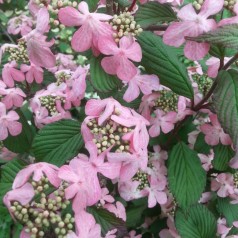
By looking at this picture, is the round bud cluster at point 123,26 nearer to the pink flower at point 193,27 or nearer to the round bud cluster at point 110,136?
the pink flower at point 193,27

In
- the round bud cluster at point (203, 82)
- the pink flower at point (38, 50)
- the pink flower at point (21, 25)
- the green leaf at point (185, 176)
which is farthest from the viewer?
the pink flower at point (21, 25)

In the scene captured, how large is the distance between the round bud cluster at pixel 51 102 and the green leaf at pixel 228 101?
431 mm

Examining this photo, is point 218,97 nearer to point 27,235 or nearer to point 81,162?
point 81,162

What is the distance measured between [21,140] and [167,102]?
0.42 metres

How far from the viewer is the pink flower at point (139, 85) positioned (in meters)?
1.03

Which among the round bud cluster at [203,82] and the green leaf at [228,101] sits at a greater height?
the green leaf at [228,101]

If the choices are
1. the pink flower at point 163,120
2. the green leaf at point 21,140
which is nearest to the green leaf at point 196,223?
the pink flower at point 163,120

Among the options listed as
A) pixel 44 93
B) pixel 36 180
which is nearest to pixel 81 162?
pixel 36 180

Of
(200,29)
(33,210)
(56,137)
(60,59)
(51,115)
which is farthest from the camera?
(60,59)

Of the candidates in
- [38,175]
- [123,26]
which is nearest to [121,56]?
[123,26]

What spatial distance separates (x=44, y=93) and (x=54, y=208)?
19.5 inches

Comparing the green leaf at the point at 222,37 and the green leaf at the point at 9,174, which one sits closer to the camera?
the green leaf at the point at 222,37

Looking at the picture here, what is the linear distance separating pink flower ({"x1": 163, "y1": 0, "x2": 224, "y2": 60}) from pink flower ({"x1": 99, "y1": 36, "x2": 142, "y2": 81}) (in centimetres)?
8

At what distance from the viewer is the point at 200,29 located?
89 cm
